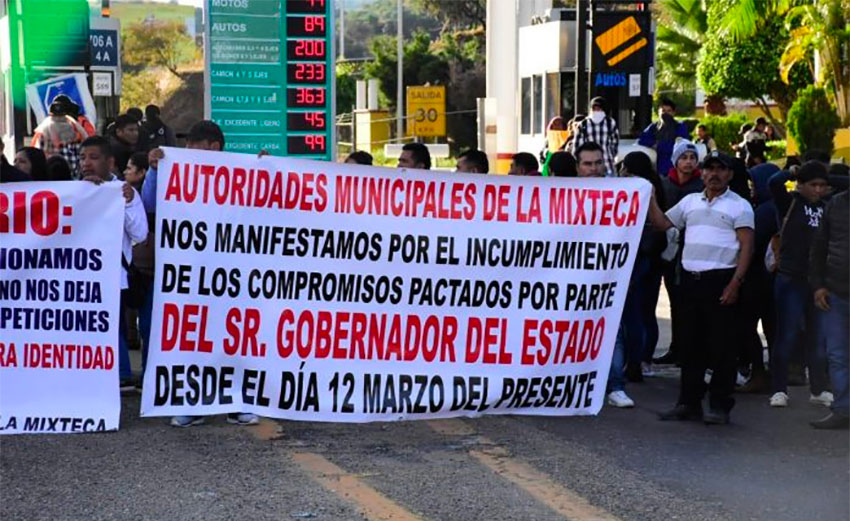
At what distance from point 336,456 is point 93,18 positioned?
2472 centimetres

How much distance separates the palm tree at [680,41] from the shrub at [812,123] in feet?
55.5

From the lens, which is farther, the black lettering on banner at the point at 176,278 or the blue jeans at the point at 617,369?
the blue jeans at the point at 617,369

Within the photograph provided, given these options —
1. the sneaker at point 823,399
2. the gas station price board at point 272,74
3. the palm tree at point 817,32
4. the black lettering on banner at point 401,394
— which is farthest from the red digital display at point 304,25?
the palm tree at point 817,32

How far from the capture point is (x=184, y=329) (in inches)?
328

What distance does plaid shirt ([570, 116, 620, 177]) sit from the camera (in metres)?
15.9

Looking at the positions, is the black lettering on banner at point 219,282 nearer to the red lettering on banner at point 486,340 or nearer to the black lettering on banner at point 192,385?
the black lettering on banner at point 192,385

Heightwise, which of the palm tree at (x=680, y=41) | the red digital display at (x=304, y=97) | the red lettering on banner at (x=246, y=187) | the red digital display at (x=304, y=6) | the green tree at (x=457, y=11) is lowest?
the red lettering on banner at (x=246, y=187)

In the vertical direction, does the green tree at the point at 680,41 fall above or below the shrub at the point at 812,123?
above

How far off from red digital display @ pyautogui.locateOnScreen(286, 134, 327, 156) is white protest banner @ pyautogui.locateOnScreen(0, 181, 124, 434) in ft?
20.8

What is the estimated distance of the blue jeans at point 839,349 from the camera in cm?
906

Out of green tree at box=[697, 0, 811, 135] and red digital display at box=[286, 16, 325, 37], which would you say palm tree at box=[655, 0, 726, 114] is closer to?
green tree at box=[697, 0, 811, 135]

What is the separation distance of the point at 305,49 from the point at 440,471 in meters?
7.96

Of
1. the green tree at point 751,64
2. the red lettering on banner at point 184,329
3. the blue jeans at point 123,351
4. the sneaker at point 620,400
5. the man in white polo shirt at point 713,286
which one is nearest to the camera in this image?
the red lettering on banner at point 184,329

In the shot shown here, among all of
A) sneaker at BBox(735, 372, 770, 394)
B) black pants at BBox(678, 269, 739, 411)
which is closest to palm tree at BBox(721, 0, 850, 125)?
sneaker at BBox(735, 372, 770, 394)
